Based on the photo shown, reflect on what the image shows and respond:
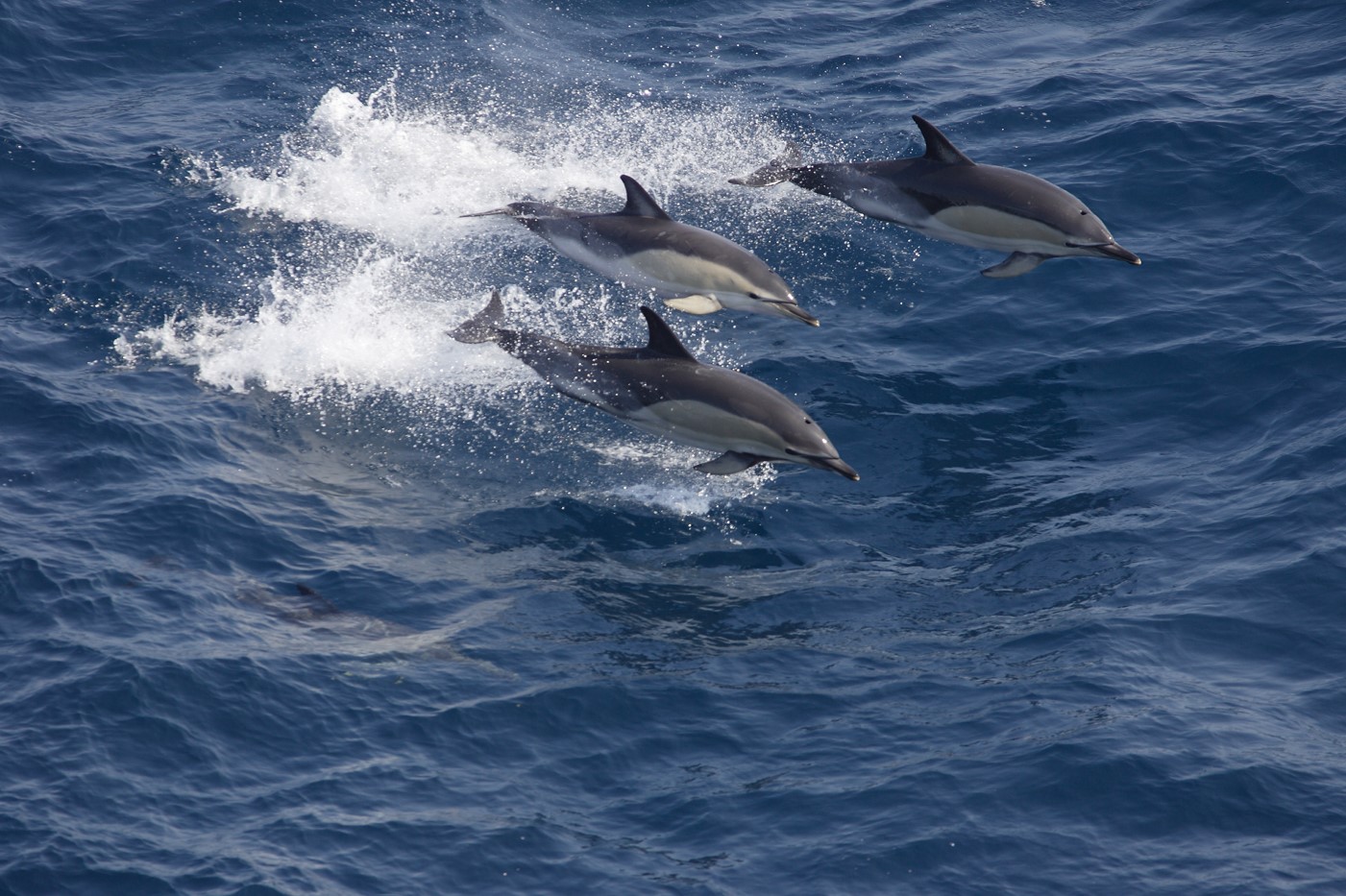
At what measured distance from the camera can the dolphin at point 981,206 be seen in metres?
15.5

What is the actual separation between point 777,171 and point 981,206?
303cm

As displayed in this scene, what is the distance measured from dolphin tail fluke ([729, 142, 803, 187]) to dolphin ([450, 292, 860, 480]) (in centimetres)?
421

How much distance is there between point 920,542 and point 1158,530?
2372 mm

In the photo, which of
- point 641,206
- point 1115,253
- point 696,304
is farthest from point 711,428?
point 1115,253

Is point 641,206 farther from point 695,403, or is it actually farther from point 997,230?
point 997,230

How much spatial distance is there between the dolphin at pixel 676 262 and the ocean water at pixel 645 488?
147cm

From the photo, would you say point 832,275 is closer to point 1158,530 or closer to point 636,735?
point 1158,530

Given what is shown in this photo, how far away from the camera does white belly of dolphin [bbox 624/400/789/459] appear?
13547mm

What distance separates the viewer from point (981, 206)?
15742 millimetres

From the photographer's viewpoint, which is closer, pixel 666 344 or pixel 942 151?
pixel 666 344

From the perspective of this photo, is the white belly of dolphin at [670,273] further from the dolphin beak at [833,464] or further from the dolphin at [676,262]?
the dolphin beak at [833,464]

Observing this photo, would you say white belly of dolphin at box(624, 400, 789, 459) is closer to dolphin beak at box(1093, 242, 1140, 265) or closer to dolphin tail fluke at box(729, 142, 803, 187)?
dolphin beak at box(1093, 242, 1140, 265)

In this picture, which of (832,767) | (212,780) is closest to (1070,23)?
(832,767)

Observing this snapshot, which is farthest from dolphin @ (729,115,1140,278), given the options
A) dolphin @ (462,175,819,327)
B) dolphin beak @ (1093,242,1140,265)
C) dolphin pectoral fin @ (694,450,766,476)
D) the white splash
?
dolphin pectoral fin @ (694,450,766,476)
